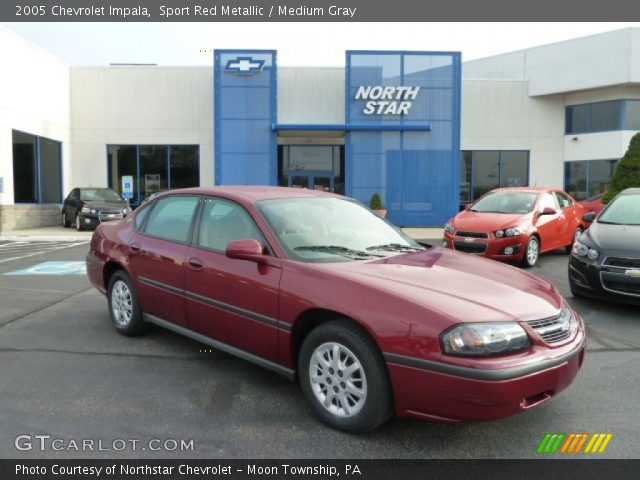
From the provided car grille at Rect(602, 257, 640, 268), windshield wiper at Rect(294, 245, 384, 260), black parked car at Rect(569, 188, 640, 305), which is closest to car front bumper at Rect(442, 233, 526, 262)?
black parked car at Rect(569, 188, 640, 305)

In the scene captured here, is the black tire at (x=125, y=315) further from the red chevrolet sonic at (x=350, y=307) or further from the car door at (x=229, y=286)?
the car door at (x=229, y=286)

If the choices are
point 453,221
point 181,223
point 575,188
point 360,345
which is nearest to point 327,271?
point 360,345

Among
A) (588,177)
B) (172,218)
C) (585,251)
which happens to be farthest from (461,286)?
(588,177)

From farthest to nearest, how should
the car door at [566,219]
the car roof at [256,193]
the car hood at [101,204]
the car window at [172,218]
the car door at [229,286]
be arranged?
1. the car hood at [101,204]
2. the car door at [566,219]
3. the car window at [172,218]
4. the car roof at [256,193]
5. the car door at [229,286]

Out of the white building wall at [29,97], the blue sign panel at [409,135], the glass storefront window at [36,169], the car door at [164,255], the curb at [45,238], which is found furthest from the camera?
the blue sign panel at [409,135]

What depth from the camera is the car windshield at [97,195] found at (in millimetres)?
18578

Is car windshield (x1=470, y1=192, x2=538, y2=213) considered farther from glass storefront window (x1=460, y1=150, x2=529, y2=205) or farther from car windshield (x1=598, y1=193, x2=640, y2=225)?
glass storefront window (x1=460, y1=150, x2=529, y2=205)

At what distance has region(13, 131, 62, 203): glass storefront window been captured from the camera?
18797 millimetres

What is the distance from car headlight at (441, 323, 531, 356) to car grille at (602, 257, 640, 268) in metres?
3.86

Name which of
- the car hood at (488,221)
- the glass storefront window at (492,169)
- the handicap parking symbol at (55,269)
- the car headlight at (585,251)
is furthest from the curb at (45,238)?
the glass storefront window at (492,169)

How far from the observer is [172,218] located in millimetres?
4773

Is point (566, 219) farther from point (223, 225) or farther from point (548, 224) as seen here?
point (223, 225)

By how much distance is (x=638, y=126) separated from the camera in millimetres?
22547

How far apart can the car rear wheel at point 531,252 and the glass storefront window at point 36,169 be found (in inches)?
669
